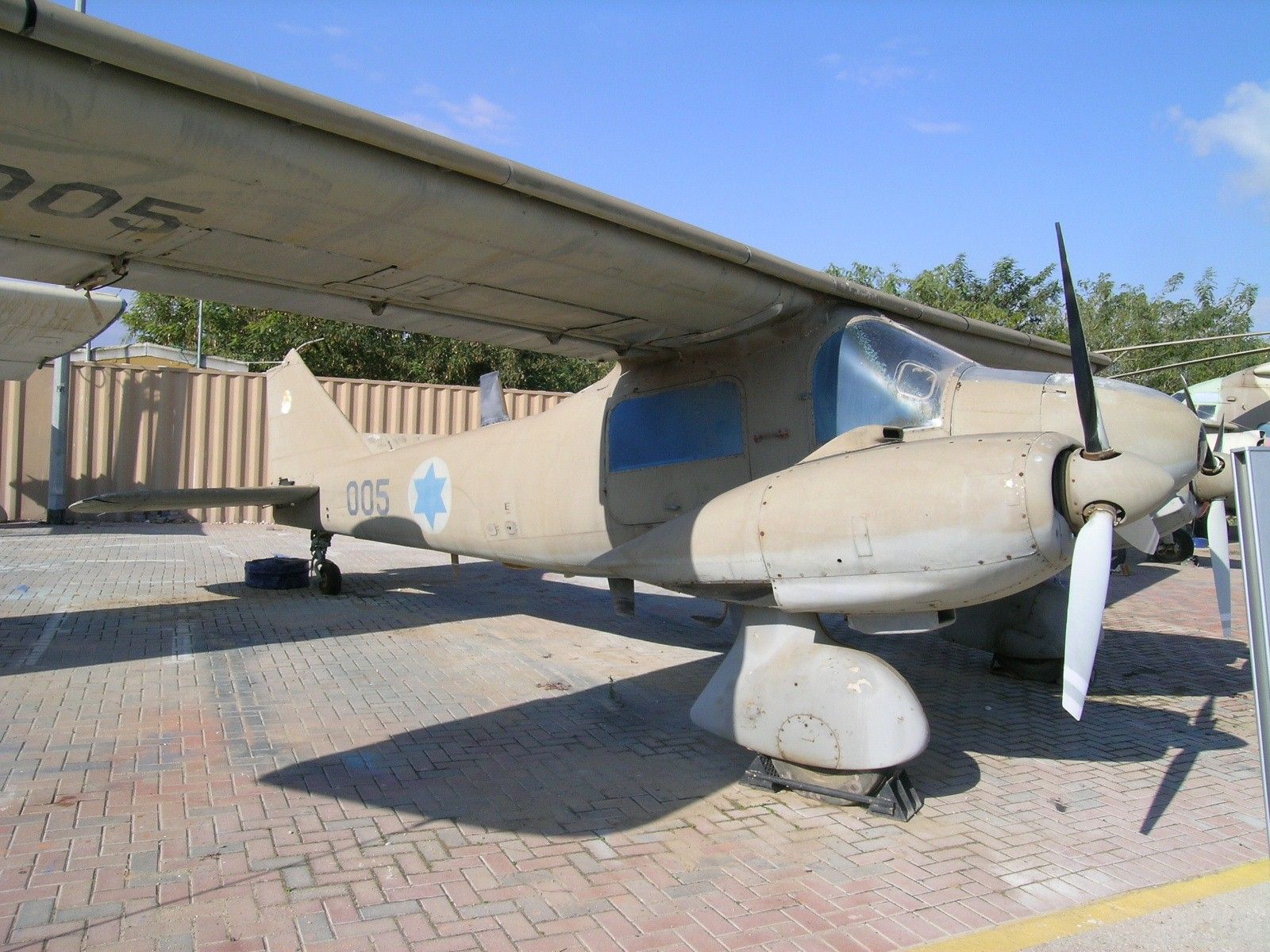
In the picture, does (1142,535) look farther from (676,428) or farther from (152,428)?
(152,428)

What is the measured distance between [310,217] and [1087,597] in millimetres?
4120

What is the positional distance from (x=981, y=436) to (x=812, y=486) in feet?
2.95

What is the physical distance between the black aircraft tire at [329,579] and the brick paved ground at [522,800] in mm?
2036

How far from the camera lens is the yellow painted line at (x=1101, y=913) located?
3.30 metres

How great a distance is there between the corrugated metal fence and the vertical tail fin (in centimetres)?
583

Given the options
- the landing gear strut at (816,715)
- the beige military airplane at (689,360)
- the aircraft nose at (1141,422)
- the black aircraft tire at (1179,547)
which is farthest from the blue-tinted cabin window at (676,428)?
the black aircraft tire at (1179,547)

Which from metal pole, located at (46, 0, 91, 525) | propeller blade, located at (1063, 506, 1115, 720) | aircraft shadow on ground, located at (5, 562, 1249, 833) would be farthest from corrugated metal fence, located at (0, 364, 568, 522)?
propeller blade, located at (1063, 506, 1115, 720)

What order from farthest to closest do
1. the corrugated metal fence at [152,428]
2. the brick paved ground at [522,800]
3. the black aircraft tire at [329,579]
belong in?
1. the corrugated metal fence at [152,428]
2. the black aircraft tire at [329,579]
3. the brick paved ground at [522,800]

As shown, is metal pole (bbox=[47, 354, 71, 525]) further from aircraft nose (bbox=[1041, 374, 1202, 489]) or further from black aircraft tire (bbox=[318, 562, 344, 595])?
aircraft nose (bbox=[1041, 374, 1202, 489])

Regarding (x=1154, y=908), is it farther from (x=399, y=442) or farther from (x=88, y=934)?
(x=399, y=442)

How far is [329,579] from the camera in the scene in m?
10.8

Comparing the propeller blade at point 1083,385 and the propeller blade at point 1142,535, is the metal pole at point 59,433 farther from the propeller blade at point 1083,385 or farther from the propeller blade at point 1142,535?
the propeller blade at point 1142,535

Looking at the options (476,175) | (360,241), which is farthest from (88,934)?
(476,175)

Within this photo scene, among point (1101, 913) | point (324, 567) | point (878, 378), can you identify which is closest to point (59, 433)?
point (324, 567)
